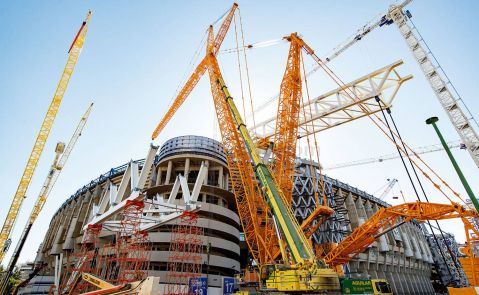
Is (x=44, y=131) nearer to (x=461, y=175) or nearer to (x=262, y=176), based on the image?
Answer: (x=262, y=176)

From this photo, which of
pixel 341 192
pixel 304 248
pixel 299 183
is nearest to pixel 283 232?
pixel 304 248

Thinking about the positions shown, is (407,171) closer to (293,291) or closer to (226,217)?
(293,291)

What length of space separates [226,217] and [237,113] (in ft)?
74.2

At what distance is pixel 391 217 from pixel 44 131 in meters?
56.6

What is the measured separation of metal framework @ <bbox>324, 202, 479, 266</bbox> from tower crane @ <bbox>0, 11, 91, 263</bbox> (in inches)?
2067

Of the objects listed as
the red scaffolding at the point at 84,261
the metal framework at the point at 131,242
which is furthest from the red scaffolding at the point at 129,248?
the red scaffolding at the point at 84,261

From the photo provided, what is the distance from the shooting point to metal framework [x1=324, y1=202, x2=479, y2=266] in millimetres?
20675

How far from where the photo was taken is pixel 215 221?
4162 centimetres

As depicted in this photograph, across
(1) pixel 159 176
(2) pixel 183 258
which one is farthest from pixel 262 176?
(1) pixel 159 176

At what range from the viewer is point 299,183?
49406mm

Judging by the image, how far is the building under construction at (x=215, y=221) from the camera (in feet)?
131

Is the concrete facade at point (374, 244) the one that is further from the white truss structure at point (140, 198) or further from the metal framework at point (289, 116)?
the white truss structure at point (140, 198)

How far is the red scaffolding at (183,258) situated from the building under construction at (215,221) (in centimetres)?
121

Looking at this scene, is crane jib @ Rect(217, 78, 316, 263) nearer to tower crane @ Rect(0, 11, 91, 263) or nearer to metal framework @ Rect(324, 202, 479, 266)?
metal framework @ Rect(324, 202, 479, 266)
